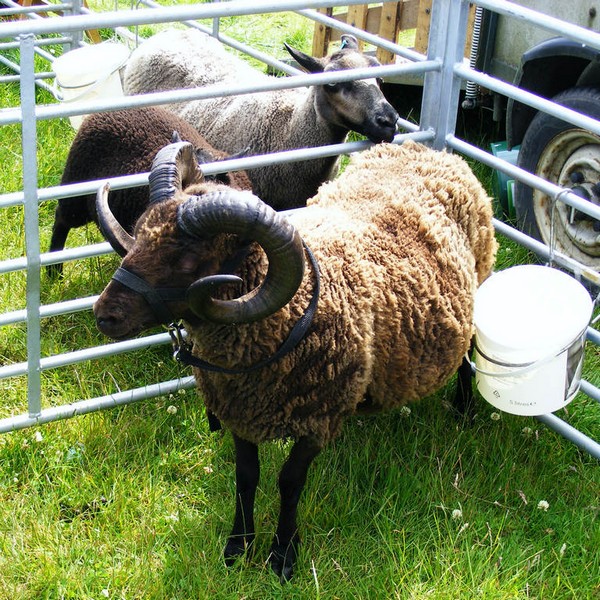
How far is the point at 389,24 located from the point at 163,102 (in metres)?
3.88

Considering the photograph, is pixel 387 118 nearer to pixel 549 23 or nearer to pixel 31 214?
pixel 549 23

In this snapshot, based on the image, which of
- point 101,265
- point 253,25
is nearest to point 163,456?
point 101,265

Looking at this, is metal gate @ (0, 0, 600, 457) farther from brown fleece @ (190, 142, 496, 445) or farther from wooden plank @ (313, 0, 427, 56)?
wooden plank @ (313, 0, 427, 56)

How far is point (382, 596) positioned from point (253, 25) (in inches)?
288

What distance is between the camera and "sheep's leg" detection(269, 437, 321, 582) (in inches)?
120

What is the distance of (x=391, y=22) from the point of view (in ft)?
22.2

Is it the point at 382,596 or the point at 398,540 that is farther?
the point at 398,540

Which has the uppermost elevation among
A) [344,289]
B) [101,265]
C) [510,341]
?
[344,289]

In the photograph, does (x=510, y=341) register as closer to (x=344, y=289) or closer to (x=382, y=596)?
(x=344, y=289)

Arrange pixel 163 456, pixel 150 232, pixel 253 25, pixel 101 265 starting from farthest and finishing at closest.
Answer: pixel 253 25 < pixel 101 265 < pixel 163 456 < pixel 150 232

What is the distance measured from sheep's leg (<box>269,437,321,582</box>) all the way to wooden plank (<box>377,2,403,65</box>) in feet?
14.8

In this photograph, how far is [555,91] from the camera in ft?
16.2

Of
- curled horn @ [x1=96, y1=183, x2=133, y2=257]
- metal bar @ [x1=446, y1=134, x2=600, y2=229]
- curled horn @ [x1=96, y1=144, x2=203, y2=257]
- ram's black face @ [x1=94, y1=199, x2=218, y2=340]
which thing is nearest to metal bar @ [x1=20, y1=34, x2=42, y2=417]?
curled horn @ [x1=96, y1=144, x2=203, y2=257]

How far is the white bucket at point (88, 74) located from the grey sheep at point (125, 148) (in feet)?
2.49
